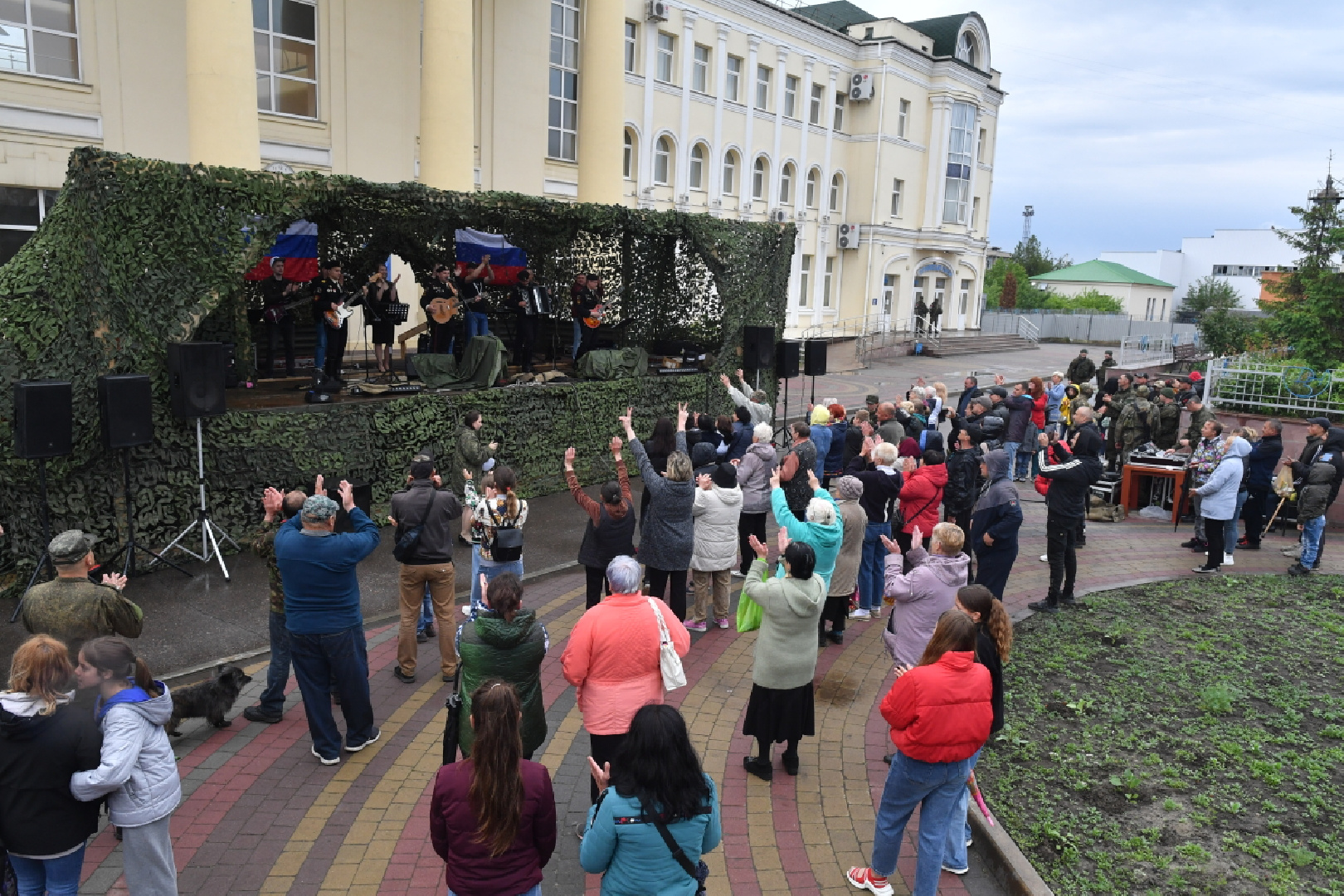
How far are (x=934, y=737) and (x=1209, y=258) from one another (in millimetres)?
94956

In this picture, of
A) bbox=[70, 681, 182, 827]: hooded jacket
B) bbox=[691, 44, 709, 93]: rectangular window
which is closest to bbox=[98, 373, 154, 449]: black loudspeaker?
bbox=[70, 681, 182, 827]: hooded jacket

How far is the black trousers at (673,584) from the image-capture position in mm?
7465

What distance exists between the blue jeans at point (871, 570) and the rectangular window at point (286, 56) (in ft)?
48.8

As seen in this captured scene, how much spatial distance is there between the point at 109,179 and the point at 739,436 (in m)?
6.97

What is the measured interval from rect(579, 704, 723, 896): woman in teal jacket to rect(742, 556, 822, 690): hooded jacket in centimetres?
219

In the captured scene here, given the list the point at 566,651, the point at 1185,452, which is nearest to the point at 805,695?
the point at 566,651

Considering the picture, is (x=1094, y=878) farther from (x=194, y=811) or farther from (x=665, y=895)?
(x=194, y=811)

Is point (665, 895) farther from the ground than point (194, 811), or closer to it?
farther from the ground

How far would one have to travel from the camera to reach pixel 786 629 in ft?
17.5

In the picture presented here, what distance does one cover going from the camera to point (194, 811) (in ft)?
17.2

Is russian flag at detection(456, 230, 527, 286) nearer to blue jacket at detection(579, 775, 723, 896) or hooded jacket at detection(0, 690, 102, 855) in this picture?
hooded jacket at detection(0, 690, 102, 855)

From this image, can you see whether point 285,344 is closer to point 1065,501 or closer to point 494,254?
point 494,254

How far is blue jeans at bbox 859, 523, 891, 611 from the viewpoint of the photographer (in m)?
8.48

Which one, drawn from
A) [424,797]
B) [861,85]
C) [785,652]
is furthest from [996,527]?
[861,85]
